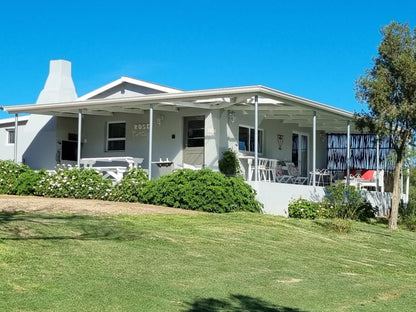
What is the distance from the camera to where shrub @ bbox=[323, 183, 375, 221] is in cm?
1753

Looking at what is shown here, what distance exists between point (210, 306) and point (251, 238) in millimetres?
5453

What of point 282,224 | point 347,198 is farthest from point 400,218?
point 282,224

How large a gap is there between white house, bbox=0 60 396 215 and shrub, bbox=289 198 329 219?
406mm

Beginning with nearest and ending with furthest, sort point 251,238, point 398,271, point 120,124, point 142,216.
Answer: point 398,271
point 251,238
point 142,216
point 120,124

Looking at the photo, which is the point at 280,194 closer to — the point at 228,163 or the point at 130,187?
the point at 228,163

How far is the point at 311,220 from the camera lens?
16750mm

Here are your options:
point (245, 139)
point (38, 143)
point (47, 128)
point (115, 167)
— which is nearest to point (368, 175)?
point (245, 139)

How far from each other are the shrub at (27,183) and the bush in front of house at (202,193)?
13.2 ft

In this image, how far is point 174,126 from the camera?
20.8 metres

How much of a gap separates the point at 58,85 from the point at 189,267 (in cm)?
1731

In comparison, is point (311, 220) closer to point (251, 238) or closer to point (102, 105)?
point (251, 238)

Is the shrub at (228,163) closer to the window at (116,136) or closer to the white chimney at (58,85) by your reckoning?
the window at (116,136)

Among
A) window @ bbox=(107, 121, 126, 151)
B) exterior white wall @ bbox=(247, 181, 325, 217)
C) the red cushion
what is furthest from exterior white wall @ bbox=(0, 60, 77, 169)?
the red cushion

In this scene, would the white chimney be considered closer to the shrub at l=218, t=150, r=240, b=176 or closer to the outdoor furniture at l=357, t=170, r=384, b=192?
the shrub at l=218, t=150, r=240, b=176
